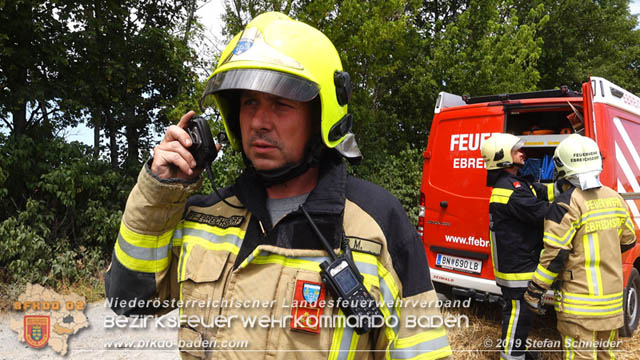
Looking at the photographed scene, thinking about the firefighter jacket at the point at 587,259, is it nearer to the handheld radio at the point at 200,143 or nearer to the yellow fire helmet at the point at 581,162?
the yellow fire helmet at the point at 581,162

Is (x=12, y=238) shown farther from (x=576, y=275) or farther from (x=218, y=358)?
(x=576, y=275)

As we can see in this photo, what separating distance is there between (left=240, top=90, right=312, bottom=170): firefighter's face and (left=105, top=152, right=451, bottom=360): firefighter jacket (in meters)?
0.14

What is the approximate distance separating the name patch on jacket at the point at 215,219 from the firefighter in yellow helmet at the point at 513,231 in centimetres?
288

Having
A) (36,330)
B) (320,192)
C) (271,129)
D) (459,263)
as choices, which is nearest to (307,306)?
(320,192)

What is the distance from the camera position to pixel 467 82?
9.74m

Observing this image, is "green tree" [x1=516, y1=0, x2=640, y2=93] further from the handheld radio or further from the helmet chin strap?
the handheld radio

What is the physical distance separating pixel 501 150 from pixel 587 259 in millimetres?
1208

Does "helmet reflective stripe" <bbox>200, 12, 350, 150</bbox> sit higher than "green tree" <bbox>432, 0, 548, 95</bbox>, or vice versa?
"green tree" <bbox>432, 0, 548, 95</bbox>

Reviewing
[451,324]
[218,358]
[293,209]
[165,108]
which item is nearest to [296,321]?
[218,358]

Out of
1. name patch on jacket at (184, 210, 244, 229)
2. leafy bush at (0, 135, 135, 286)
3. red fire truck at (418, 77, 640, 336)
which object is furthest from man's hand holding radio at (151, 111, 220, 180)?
leafy bush at (0, 135, 135, 286)

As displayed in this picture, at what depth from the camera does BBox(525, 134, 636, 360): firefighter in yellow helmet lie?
2.78m

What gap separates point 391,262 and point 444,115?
3892 mm

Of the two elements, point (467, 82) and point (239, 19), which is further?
point (467, 82)

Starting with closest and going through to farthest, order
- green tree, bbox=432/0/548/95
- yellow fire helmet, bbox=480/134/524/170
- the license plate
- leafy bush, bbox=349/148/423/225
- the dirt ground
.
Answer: yellow fire helmet, bbox=480/134/524/170, the dirt ground, the license plate, leafy bush, bbox=349/148/423/225, green tree, bbox=432/0/548/95
